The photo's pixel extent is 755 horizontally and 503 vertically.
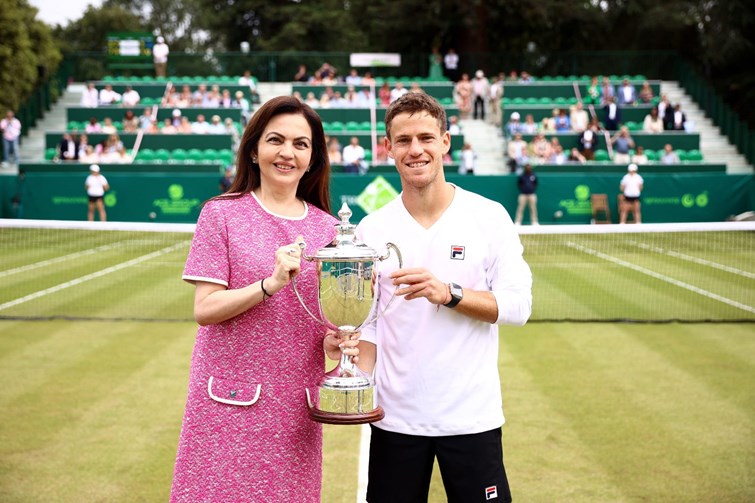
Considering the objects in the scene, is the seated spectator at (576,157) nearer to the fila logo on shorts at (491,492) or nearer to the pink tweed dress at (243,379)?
the fila logo on shorts at (491,492)

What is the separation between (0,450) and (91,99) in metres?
27.0

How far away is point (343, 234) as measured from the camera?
3172 mm

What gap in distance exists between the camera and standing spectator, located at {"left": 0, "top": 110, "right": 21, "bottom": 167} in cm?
2964

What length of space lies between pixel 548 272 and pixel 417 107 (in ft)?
43.8

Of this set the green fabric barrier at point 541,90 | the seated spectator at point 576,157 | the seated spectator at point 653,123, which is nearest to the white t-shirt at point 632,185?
the seated spectator at point 576,157

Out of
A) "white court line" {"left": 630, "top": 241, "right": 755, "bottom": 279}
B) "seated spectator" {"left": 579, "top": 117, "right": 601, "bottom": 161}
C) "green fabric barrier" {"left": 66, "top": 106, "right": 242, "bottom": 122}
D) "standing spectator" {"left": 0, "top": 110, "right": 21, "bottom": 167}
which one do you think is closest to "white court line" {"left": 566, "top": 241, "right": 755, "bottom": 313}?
"white court line" {"left": 630, "top": 241, "right": 755, "bottom": 279}

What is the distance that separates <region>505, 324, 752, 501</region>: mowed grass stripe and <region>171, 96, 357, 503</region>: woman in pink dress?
9.62ft

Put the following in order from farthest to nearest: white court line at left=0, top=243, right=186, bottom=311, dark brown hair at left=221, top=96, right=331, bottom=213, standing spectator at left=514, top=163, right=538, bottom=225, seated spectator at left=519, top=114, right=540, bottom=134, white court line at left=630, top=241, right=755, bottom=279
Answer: seated spectator at left=519, top=114, right=540, bottom=134 → standing spectator at left=514, top=163, right=538, bottom=225 → white court line at left=630, top=241, right=755, bottom=279 → white court line at left=0, top=243, right=186, bottom=311 → dark brown hair at left=221, top=96, right=331, bottom=213

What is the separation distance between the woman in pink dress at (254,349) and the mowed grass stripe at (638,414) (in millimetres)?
2933

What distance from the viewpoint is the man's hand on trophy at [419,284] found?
3.08m

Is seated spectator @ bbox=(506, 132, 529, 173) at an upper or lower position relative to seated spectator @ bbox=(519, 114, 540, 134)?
lower

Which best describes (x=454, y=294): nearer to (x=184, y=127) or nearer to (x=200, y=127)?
(x=200, y=127)

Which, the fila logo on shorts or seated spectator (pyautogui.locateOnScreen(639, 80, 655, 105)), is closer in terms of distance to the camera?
the fila logo on shorts

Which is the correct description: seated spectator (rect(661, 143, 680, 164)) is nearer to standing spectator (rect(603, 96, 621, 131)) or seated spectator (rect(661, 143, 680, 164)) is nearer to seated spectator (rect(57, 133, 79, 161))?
standing spectator (rect(603, 96, 621, 131))
